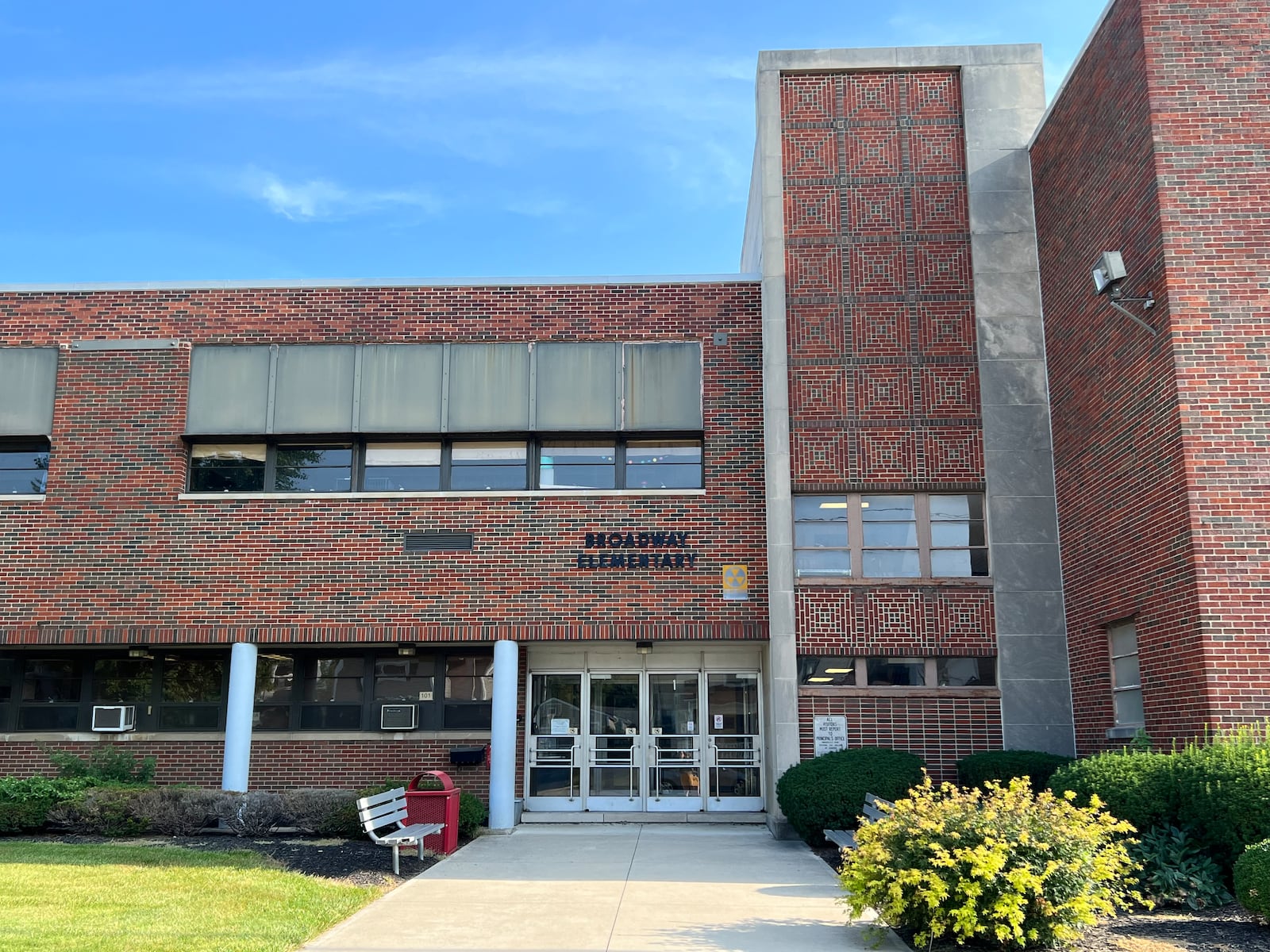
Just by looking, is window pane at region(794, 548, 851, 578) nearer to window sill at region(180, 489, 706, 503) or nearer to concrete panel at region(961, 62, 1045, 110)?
window sill at region(180, 489, 706, 503)

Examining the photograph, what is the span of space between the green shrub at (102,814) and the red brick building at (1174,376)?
1280 cm

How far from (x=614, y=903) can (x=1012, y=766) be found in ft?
22.1

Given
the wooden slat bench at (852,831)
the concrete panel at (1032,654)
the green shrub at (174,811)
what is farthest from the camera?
the concrete panel at (1032,654)

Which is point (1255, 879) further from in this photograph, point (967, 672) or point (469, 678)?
point (469, 678)

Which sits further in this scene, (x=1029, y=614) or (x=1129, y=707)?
(x=1029, y=614)

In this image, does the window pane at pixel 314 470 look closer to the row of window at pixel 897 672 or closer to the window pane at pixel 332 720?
the window pane at pixel 332 720

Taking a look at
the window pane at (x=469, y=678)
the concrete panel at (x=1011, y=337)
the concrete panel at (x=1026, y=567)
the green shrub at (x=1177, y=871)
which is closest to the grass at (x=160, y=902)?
the window pane at (x=469, y=678)

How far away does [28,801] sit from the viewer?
1533 centimetres

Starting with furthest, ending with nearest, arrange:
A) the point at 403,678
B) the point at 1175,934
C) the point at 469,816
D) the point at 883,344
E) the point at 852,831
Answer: the point at 403,678 < the point at 883,344 < the point at 469,816 < the point at 852,831 < the point at 1175,934

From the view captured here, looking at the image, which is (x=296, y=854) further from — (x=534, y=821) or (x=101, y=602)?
(x=101, y=602)

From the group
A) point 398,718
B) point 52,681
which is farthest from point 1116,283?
point 52,681

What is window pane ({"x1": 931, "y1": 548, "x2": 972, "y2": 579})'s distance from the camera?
56.1 ft

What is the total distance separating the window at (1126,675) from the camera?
47.4ft

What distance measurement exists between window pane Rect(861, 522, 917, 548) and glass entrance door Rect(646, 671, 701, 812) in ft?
12.1
